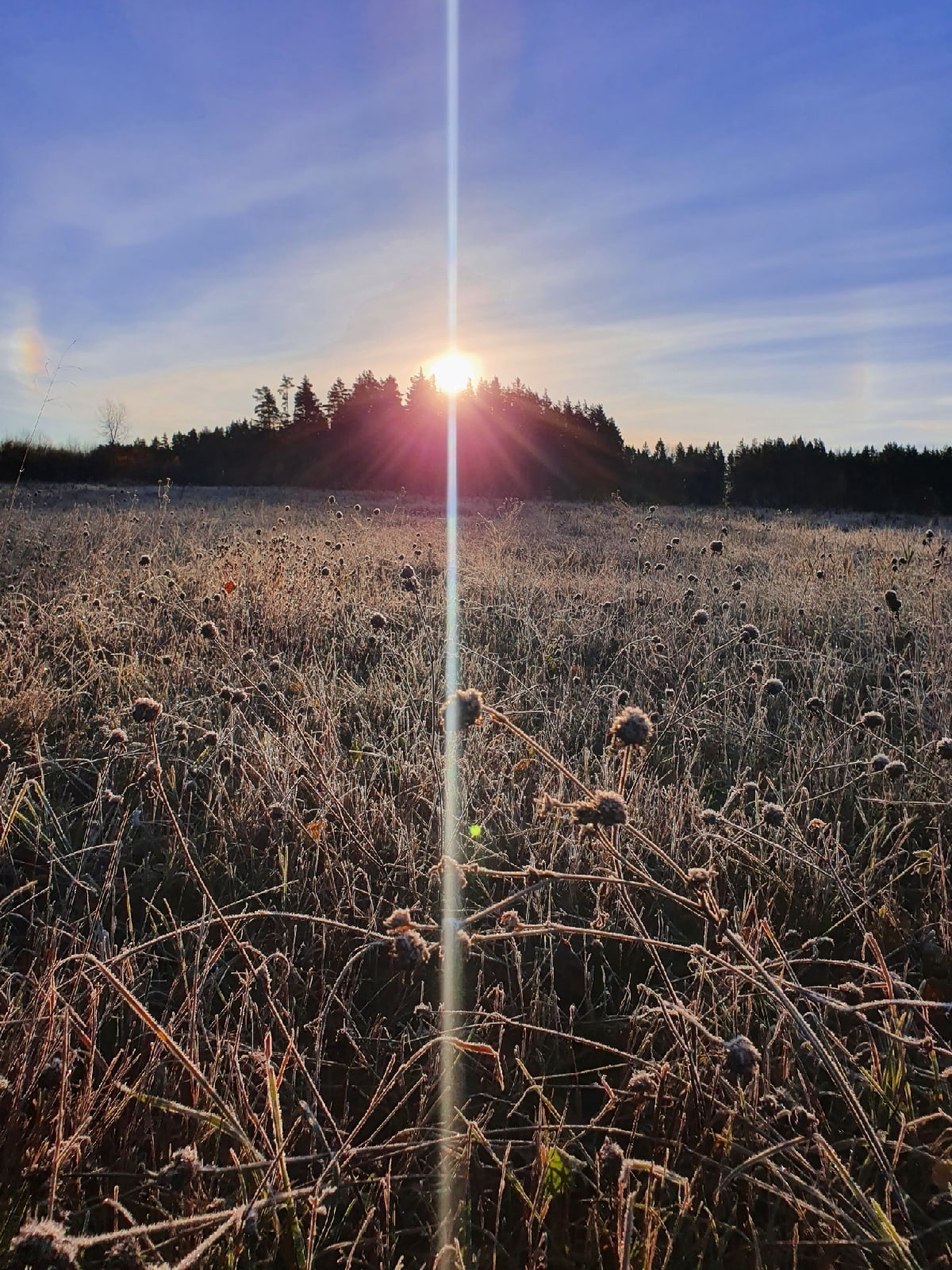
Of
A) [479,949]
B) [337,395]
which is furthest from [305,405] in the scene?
[479,949]

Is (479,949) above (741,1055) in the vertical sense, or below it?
below

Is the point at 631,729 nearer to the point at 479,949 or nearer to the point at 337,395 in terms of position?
the point at 479,949

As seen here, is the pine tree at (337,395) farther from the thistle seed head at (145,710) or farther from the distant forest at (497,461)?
the thistle seed head at (145,710)

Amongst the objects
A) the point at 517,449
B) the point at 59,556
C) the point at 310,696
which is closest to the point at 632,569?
the point at 310,696

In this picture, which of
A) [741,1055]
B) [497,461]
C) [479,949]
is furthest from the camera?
[497,461]

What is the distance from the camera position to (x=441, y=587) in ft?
19.9

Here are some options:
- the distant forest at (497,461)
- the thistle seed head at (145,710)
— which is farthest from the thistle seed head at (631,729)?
the distant forest at (497,461)

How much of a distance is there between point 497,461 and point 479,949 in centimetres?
3962

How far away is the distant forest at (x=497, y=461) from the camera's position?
3450 cm

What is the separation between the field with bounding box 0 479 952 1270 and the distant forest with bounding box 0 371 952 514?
27236 millimetres

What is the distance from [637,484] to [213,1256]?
1570 inches

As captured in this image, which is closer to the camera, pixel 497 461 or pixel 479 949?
pixel 479 949

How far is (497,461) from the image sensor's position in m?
40.1

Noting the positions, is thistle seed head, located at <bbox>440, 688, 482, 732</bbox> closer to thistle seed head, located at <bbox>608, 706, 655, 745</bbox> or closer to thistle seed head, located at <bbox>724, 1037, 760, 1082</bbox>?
thistle seed head, located at <bbox>608, 706, 655, 745</bbox>
